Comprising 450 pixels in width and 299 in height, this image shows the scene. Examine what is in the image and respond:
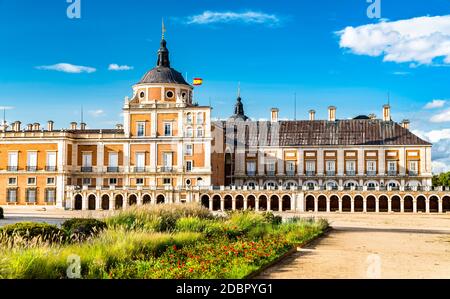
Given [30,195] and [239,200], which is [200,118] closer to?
[239,200]

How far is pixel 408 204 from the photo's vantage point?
62844mm

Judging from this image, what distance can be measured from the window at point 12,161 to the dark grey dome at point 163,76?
15.9 m

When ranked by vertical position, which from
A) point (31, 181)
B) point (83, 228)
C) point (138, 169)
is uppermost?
point (138, 169)

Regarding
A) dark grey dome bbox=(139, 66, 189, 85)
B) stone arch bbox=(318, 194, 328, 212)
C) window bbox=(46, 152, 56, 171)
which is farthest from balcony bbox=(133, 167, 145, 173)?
stone arch bbox=(318, 194, 328, 212)

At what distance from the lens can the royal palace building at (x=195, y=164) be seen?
2496 inches

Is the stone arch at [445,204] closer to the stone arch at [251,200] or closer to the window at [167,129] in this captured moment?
the stone arch at [251,200]

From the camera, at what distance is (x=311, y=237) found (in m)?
24.9

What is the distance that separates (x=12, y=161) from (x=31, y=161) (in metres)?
2.15

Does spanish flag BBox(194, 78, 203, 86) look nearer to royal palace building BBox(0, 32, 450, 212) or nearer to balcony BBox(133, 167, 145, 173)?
royal palace building BBox(0, 32, 450, 212)

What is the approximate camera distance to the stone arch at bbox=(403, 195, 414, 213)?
62.4 m

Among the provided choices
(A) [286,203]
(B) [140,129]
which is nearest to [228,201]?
(A) [286,203]

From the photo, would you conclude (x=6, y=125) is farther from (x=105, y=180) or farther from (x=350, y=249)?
(x=350, y=249)
